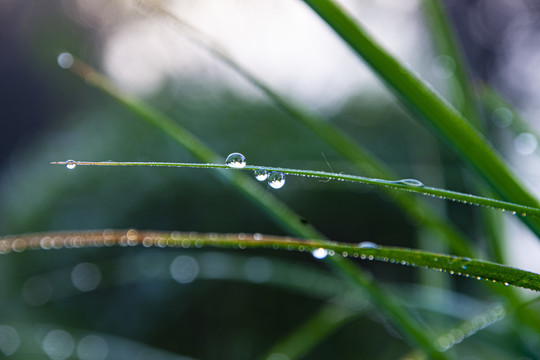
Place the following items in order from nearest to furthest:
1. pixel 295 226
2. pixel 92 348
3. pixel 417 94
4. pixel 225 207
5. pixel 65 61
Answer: pixel 417 94, pixel 295 226, pixel 65 61, pixel 92 348, pixel 225 207

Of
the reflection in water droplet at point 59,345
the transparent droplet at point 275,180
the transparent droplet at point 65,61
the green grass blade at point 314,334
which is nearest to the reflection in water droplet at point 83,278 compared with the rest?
the reflection in water droplet at point 59,345

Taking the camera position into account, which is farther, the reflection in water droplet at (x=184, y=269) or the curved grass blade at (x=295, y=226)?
the reflection in water droplet at (x=184, y=269)

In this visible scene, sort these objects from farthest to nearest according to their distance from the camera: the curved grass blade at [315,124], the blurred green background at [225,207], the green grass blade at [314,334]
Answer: the blurred green background at [225,207]
the green grass blade at [314,334]
the curved grass blade at [315,124]

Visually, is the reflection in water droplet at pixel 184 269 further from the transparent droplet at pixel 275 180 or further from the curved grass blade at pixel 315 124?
the transparent droplet at pixel 275 180

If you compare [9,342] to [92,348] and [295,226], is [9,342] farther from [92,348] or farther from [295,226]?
[295,226]

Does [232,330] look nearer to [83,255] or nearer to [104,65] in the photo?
[83,255]

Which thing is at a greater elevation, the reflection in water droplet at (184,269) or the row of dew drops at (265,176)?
the reflection in water droplet at (184,269)

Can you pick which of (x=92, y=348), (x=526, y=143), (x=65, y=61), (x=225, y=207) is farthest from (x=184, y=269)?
(x=225, y=207)

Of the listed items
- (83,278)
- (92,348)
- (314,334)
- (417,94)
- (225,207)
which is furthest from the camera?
(225,207)
